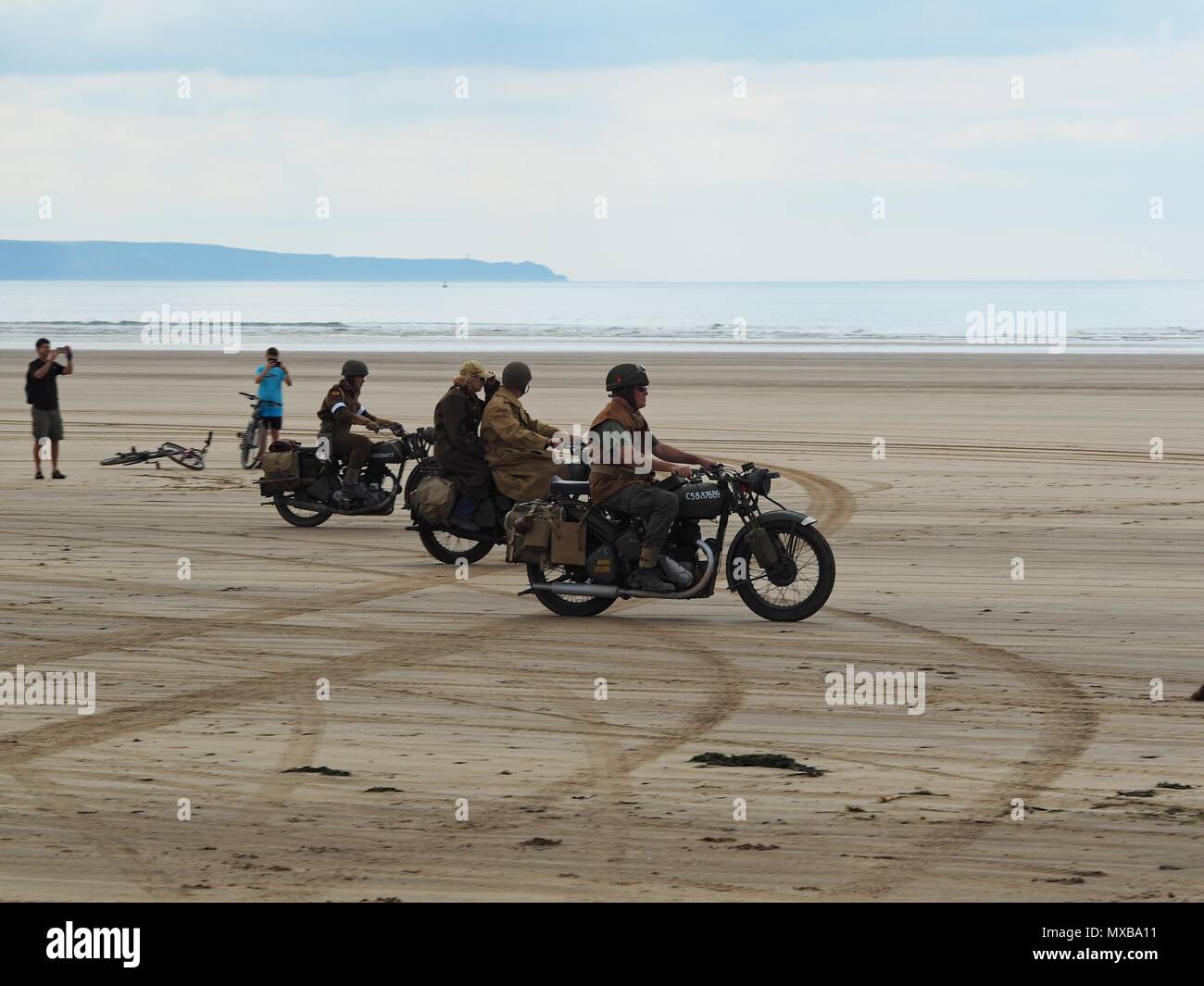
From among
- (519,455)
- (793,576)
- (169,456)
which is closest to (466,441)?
(519,455)

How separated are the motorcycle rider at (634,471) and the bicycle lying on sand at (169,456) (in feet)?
38.8

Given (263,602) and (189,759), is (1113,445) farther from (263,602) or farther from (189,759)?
(189,759)

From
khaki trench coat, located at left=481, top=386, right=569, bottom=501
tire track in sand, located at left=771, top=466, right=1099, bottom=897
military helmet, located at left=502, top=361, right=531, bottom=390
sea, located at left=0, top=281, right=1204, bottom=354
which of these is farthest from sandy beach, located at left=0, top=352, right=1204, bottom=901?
sea, located at left=0, top=281, right=1204, bottom=354

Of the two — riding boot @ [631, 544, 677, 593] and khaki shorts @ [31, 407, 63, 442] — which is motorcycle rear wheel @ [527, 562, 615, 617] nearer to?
riding boot @ [631, 544, 677, 593]

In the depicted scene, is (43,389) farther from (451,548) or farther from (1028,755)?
(1028,755)

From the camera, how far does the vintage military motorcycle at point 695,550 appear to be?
12.0 meters

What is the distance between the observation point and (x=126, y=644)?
443 inches

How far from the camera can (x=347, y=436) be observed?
1747 cm

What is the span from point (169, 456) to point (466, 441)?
9.65 metres

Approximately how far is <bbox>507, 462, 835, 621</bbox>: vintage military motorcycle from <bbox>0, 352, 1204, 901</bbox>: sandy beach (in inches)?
9.6

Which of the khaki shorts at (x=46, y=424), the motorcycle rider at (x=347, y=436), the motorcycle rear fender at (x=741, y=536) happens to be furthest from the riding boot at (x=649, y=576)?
the khaki shorts at (x=46, y=424)

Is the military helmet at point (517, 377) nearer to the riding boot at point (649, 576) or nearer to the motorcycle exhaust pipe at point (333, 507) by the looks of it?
the riding boot at point (649, 576)

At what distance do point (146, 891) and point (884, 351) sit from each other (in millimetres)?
58716
